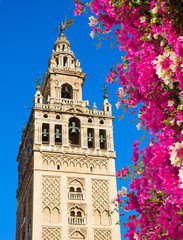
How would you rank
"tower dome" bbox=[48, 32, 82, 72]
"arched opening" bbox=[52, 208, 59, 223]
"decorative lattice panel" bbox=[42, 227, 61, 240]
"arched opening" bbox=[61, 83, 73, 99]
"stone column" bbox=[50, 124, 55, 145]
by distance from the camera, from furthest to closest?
"tower dome" bbox=[48, 32, 82, 72], "arched opening" bbox=[61, 83, 73, 99], "stone column" bbox=[50, 124, 55, 145], "arched opening" bbox=[52, 208, 59, 223], "decorative lattice panel" bbox=[42, 227, 61, 240]

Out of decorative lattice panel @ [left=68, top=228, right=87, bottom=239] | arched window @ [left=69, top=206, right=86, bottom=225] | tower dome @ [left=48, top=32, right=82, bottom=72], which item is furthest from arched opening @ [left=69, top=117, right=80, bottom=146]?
decorative lattice panel @ [left=68, top=228, right=87, bottom=239]

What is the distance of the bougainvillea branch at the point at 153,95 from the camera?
18.9 ft

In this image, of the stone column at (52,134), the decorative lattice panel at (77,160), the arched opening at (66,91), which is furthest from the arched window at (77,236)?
the arched opening at (66,91)

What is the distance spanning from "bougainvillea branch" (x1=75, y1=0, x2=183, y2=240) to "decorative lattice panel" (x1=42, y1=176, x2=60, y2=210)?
21.3m

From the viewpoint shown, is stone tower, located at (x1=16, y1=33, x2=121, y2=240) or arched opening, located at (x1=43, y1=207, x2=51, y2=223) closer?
arched opening, located at (x1=43, y1=207, x2=51, y2=223)

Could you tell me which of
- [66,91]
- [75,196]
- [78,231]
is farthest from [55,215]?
[66,91]

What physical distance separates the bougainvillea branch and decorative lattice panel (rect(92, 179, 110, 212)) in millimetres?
22041

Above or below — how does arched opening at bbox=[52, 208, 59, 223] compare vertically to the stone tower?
below

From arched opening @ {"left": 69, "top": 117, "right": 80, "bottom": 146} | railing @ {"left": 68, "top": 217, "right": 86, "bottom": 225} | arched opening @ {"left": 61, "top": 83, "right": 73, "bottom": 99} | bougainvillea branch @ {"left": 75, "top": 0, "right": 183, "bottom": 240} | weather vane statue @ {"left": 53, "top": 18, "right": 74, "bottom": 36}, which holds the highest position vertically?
weather vane statue @ {"left": 53, "top": 18, "right": 74, "bottom": 36}

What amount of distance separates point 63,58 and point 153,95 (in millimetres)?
32731

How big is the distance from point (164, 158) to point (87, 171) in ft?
82.6

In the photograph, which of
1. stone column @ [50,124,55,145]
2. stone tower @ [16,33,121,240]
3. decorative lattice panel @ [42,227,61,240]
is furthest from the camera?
stone column @ [50,124,55,145]

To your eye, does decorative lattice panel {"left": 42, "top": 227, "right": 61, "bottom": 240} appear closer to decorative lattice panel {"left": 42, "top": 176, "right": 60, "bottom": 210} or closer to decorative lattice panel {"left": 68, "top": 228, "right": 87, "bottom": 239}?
decorative lattice panel {"left": 68, "top": 228, "right": 87, "bottom": 239}

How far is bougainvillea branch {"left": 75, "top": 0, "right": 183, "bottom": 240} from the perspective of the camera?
576 cm
